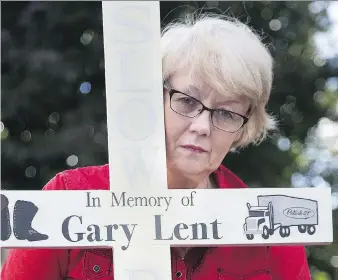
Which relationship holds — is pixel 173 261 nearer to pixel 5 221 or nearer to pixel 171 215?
pixel 171 215

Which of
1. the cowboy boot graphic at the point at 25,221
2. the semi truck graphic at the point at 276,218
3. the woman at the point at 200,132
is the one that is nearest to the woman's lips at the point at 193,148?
the woman at the point at 200,132

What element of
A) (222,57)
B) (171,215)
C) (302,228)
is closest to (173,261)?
(171,215)

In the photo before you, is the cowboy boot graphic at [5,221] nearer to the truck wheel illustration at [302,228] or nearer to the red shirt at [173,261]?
the red shirt at [173,261]

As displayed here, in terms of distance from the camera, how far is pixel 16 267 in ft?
3.52

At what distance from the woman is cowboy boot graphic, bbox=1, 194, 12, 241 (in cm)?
5

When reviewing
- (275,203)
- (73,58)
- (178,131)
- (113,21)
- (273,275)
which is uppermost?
(73,58)

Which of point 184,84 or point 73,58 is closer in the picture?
point 184,84

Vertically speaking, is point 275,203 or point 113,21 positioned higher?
point 113,21

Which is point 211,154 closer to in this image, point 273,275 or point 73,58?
point 273,275

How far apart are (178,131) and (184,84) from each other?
68 mm

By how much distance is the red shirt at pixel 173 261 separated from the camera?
1.07m

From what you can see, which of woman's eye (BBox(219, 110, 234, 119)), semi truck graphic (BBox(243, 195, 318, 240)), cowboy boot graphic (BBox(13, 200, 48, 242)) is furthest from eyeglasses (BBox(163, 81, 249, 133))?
cowboy boot graphic (BBox(13, 200, 48, 242))

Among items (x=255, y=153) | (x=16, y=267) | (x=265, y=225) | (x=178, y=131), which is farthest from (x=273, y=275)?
(x=255, y=153)

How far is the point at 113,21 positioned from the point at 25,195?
27 cm
